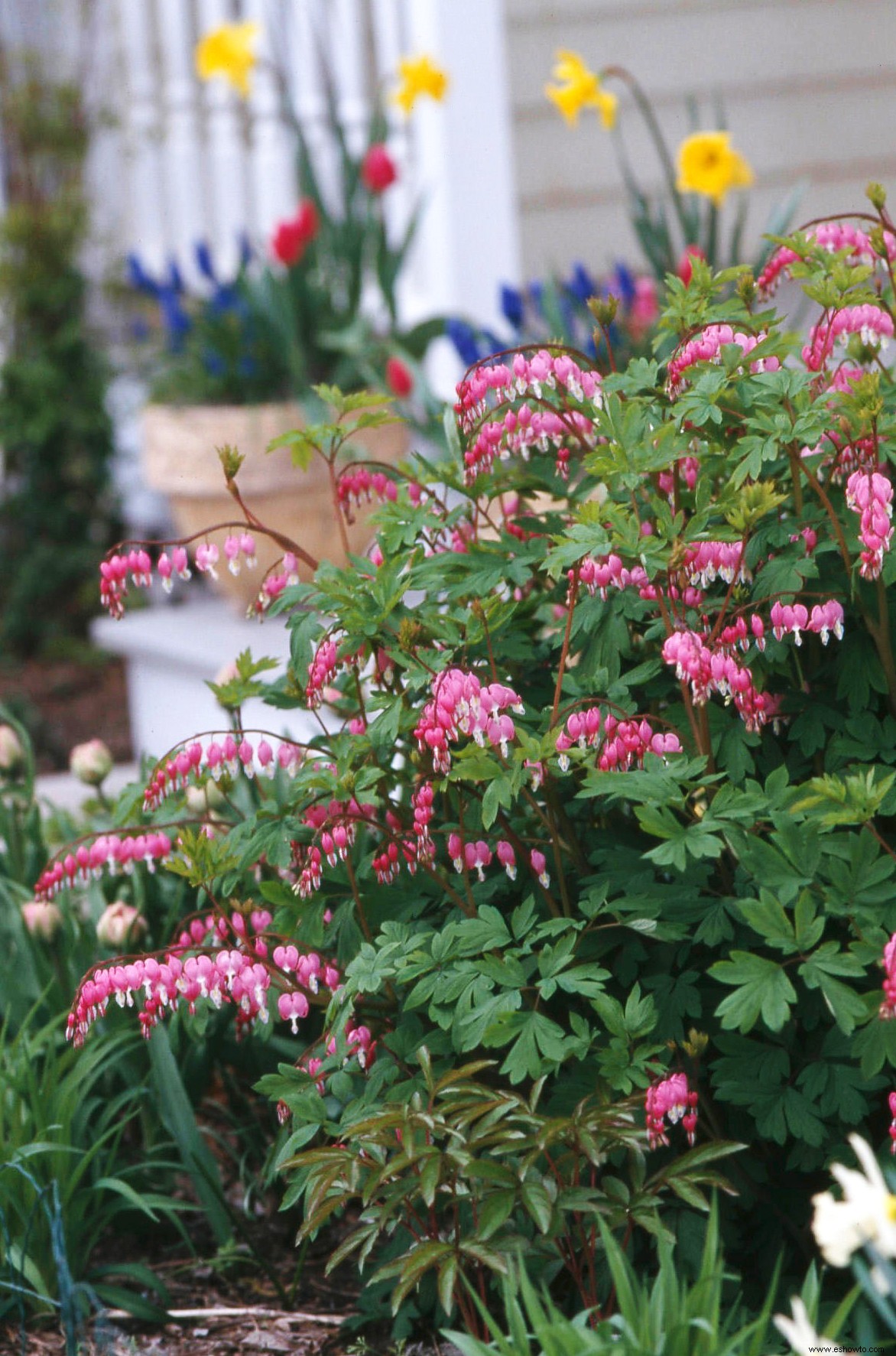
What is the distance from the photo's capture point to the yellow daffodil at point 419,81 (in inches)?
149

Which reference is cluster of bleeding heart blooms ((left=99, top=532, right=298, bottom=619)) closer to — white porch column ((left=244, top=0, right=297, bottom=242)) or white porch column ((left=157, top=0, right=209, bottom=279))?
white porch column ((left=244, top=0, right=297, bottom=242))

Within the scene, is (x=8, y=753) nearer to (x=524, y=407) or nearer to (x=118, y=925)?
(x=118, y=925)

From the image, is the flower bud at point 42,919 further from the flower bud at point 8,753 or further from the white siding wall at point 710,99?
the white siding wall at point 710,99

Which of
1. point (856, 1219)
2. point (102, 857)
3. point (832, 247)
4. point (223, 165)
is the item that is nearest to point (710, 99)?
point (223, 165)

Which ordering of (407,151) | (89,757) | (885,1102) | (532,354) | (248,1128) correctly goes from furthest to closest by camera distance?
(407,151) < (89,757) < (248,1128) < (532,354) < (885,1102)

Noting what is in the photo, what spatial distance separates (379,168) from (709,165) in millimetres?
971

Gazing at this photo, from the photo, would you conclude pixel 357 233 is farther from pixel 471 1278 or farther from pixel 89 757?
pixel 471 1278

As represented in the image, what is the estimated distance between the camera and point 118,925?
1.87 metres

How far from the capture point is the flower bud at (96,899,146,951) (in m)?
1.87

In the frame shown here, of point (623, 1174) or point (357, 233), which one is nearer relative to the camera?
point (623, 1174)

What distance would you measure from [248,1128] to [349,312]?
105 inches

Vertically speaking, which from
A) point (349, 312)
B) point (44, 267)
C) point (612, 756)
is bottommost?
point (612, 756)

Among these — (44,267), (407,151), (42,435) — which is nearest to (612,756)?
(407,151)

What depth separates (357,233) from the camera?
4.04 metres
